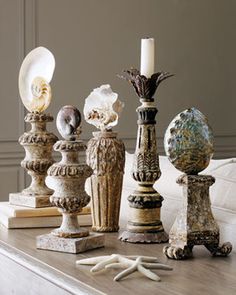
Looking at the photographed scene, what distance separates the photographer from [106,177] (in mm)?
1842

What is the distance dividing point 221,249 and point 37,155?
63 cm

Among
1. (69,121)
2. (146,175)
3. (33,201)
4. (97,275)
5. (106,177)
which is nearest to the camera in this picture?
(97,275)

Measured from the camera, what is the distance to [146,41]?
5.74 feet

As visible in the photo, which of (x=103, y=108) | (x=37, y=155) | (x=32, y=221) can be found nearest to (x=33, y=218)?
(x=32, y=221)

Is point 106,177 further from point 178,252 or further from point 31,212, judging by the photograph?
point 178,252

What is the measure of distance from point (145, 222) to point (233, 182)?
0.79 ft

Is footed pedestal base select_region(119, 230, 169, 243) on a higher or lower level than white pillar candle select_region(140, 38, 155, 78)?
lower

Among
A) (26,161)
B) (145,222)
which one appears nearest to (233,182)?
(145,222)

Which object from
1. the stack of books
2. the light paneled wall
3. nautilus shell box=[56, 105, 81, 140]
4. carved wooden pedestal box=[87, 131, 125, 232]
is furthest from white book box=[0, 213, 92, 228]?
the light paneled wall

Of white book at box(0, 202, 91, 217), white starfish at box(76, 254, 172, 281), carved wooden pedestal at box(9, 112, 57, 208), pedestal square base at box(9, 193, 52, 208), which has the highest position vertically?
carved wooden pedestal at box(9, 112, 57, 208)

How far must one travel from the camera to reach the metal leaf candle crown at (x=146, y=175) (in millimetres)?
1716

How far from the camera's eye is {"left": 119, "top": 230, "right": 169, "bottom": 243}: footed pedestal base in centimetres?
171

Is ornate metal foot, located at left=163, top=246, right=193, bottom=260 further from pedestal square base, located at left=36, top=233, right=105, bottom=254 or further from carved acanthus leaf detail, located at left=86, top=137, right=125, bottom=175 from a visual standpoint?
carved acanthus leaf detail, located at left=86, top=137, right=125, bottom=175

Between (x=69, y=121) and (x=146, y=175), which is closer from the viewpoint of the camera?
(x=69, y=121)
